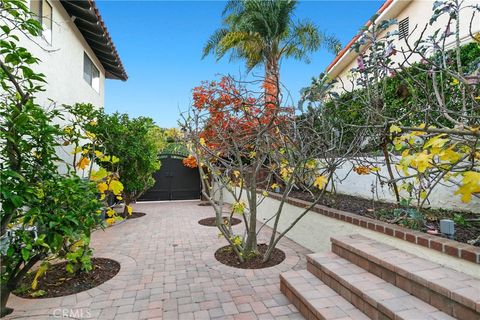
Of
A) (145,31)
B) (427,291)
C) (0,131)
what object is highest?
(145,31)

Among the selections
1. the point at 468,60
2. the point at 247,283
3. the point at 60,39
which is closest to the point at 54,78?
the point at 60,39

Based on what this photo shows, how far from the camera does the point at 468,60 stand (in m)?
4.63

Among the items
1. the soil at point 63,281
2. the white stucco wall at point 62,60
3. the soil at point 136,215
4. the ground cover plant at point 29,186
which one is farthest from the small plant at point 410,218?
the soil at point 136,215

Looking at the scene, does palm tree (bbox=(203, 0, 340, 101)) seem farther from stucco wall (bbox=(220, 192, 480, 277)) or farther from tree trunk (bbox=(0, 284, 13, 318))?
tree trunk (bbox=(0, 284, 13, 318))

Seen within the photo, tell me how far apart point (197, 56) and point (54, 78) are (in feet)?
26.6

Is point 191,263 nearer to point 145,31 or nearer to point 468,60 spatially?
point 468,60

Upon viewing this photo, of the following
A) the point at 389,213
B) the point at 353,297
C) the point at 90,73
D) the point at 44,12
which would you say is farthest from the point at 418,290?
the point at 90,73

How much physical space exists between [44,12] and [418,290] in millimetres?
7937

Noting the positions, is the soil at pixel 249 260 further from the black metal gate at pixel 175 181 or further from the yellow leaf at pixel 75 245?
the black metal gate at pixel 175 181

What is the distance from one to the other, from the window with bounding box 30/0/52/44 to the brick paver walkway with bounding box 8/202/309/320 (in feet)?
15.2

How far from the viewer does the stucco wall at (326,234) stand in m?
2.71

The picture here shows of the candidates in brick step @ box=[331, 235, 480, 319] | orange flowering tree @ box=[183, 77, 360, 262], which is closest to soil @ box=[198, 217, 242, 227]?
orange flowering tree @ box=[183, 77, 360, 262]

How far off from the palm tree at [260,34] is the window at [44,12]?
7102mm

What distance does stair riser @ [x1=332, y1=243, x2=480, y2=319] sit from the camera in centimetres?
214
